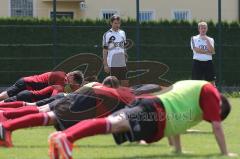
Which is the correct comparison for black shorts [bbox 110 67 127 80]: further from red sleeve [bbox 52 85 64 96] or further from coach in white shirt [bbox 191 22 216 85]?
red sleeve [bbox 52 85 64 96]

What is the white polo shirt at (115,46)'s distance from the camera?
15.4 meters

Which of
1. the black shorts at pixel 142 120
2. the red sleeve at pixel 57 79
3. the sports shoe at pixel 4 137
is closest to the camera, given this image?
the black shorts at pixel 142 120

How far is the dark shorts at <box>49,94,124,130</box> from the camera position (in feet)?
33.2

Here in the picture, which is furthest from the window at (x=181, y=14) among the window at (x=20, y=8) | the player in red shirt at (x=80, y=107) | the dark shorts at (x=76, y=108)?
the dark shorts at (x=76, y=108)

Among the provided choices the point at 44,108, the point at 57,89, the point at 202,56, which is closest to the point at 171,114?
the point at 44,108

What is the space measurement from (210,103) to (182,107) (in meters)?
0.32

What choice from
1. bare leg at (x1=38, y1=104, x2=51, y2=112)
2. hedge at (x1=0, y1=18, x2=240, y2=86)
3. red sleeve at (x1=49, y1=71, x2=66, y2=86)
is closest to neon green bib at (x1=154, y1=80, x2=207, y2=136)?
bare leg at (x1=38, y1=104, x2=51, y2=112)

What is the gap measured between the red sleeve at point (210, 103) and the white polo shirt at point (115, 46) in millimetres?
6990

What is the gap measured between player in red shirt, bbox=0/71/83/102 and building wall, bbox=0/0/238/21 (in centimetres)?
1780

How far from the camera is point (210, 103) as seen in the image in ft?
27.6

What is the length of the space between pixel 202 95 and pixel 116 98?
1.76 m

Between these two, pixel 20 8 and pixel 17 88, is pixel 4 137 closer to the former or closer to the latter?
pixel 17 88

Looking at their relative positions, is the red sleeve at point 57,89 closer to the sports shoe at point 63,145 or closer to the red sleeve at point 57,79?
the red sleeve at point 57,79

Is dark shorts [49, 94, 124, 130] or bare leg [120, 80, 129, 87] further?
bare leg [120, 80, 129, 87]
